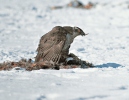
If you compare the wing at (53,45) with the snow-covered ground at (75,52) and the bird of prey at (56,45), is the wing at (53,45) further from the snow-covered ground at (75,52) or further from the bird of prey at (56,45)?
the snow-covered ground at (75,52)

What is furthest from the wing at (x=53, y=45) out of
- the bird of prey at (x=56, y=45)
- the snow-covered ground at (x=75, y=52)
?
the snow-covered ground at (x=75, y=52)

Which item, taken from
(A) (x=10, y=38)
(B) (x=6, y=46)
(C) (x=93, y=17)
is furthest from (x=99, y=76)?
(C) (x=93, y=17)

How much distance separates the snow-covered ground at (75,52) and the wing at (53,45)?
2.33 feet

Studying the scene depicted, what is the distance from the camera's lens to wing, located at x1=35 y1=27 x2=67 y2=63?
7234 mm

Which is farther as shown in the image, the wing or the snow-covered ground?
the wing

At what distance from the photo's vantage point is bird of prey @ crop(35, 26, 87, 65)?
7.24 metres

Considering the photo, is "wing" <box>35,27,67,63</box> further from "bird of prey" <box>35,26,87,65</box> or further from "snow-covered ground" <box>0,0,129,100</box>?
"snow-covered ground" <box>0,0,129,100</box>

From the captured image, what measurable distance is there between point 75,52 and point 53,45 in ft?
12.0

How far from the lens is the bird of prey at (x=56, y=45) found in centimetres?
724

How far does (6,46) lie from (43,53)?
5.17 meters

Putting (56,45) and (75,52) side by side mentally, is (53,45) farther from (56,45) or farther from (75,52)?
(75,52)

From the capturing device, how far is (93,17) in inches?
866

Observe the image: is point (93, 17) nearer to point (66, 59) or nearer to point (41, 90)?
point (66, 59)

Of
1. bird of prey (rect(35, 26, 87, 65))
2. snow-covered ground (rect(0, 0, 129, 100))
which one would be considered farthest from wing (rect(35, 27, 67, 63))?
snow-covered ground (rect(0, 0, 129, 100))
